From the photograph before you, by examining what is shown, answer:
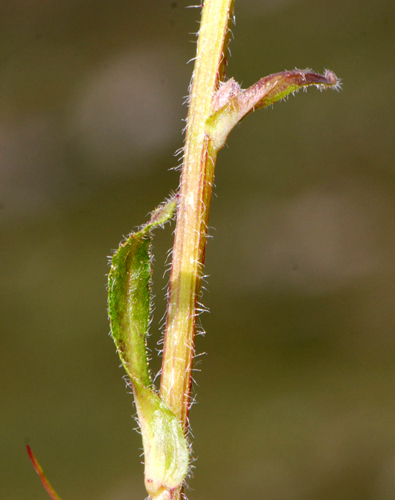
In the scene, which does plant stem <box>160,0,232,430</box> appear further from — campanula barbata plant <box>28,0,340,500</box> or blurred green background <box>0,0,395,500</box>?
blurred green background <box>0,0,395,500</box>

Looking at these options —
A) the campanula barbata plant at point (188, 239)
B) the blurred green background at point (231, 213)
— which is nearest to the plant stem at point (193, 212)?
the campanula barbata plant at point (188, 239)

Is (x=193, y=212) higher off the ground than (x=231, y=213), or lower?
lower

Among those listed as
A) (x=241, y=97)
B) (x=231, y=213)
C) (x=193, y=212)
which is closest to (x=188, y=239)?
(x=193, y=212)

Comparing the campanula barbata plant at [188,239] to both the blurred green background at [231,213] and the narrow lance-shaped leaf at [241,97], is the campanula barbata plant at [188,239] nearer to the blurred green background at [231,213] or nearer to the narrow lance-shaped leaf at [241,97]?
the narrow lance-shaped leaf at [241,97]

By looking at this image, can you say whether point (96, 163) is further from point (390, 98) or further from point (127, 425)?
point (390, 98)

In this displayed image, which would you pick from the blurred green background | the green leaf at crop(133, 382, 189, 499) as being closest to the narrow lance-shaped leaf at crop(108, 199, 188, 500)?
the green leaf at crop(133, 382, 189, 499)

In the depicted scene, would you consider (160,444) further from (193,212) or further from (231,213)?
(231,213)

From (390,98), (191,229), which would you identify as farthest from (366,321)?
(191,229)
